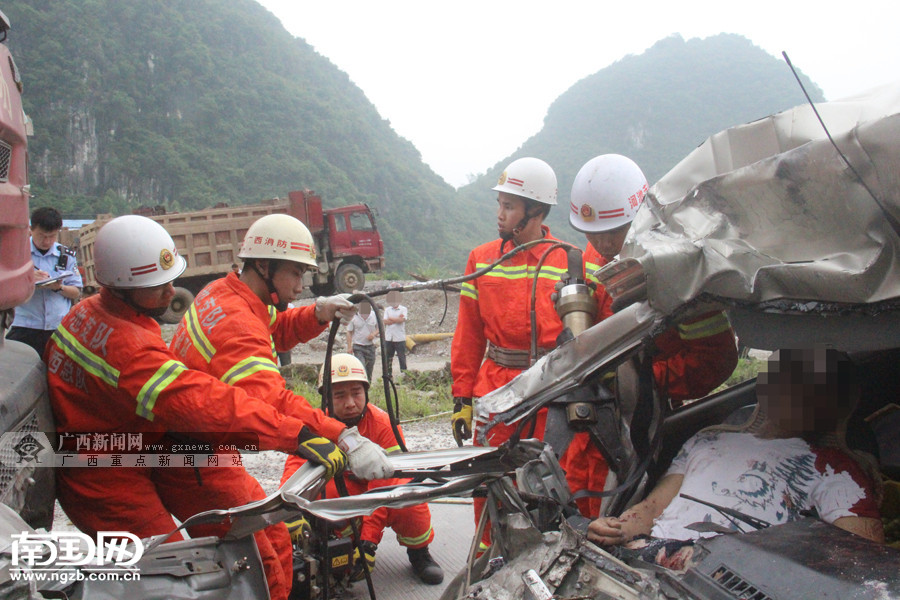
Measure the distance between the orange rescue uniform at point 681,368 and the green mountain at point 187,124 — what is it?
43159 mm

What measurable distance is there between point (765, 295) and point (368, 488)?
8.77ft

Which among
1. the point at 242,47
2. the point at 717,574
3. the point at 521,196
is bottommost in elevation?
the point at 717,574

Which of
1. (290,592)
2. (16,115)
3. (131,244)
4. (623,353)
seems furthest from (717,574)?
(16,115)

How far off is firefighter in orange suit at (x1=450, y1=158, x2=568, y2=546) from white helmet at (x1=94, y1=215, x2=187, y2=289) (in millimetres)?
1476

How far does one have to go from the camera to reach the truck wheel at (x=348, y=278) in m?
19.3

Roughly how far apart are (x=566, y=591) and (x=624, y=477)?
717mm

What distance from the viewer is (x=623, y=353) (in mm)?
1945

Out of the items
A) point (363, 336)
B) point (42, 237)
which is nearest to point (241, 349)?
point (42, 237)

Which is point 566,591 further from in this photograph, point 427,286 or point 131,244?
point 131,244

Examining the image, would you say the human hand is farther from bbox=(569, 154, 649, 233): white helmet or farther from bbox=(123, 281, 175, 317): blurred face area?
bbox=(123, 281, 175, 317): blurred face area

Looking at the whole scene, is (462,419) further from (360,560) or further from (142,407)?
(142,407)

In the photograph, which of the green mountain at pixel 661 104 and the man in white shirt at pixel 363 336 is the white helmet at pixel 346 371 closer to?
the man in white shirt at pixel 363 336

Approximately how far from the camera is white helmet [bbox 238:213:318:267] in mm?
2984

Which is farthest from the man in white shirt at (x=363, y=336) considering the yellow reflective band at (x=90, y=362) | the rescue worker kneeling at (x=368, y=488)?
the yellow reflective band at (x=90, y=362)
